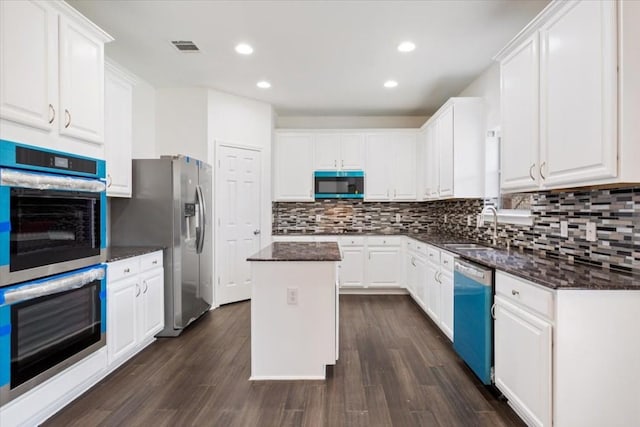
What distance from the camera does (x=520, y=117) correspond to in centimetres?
241

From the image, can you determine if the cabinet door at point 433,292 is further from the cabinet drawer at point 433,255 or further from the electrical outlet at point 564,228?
the electrical outlet at point 564,228

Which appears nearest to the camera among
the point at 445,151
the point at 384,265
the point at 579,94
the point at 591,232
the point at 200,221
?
the point at 579,94

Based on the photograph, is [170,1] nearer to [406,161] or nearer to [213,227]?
[213,227]

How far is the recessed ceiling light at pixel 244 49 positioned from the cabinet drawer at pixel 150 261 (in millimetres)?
2098

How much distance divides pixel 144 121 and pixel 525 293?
14.2 feet

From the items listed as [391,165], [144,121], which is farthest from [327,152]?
[144,121]

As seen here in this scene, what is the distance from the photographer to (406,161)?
527 centimetres

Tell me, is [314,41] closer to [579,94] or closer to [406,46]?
[406,46]

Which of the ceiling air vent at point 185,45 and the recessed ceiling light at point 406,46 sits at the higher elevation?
the ceiling air vent at point 185,45

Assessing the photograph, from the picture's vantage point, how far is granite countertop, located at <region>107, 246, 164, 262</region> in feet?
8.68

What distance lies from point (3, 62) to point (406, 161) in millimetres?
4594

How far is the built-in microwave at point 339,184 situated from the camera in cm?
523

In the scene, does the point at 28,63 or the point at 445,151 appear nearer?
the point at 28,63

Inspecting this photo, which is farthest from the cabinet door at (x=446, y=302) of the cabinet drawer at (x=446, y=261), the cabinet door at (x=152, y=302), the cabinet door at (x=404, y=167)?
the cabinet door at (x=152, y=302)
